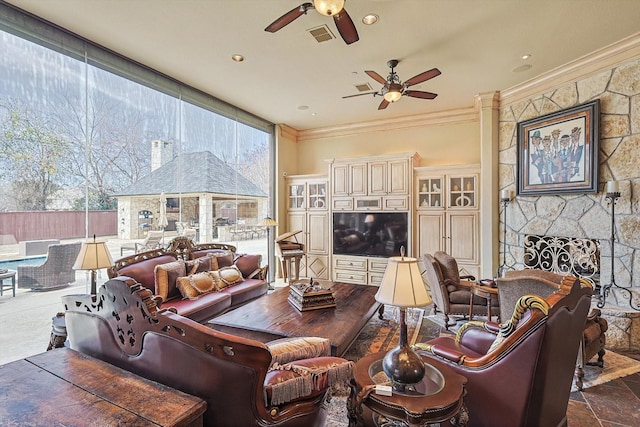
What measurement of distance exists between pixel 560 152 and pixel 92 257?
5.56m

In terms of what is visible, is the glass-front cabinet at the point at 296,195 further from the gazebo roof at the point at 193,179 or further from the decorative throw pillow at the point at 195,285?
the decorative throw pillow at the point at 195,285

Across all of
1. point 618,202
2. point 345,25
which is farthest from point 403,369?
point 618,202

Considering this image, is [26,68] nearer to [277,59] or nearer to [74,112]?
[74,112]

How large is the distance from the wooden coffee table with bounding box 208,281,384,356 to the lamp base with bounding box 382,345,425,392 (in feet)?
2.77

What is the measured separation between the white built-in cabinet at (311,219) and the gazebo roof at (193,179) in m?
1.15

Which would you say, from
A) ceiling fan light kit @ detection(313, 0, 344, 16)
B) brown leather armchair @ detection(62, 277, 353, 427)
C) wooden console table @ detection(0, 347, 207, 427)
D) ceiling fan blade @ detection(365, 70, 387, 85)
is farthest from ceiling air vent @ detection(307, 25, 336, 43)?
wooden console table @ detection(0, 347, 207, 427)

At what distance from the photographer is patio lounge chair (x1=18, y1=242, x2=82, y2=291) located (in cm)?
298

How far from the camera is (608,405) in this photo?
2.35 metres

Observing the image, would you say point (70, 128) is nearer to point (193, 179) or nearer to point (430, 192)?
point (193, 179)

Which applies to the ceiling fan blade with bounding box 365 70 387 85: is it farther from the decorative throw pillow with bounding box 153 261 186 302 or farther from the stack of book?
the decorative throw pillow with bounding box 153 261 186 302

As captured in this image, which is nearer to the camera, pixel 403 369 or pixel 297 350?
pixel 403 369

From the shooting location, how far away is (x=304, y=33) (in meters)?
3.13

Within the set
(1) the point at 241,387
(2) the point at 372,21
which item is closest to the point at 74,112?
(2) the point at 372,21

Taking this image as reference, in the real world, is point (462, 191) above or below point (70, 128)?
below
